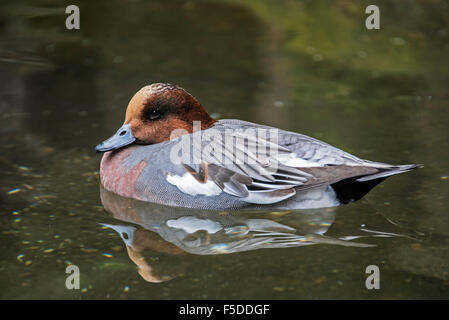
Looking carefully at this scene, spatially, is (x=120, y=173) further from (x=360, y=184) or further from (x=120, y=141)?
(x=360, y=184)

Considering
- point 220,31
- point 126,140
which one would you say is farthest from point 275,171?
point 220,31

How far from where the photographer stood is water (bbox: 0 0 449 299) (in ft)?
17.5

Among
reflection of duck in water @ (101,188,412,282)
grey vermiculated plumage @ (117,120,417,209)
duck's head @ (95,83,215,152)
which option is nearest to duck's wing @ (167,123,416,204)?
grey vermiculated plumage @ (117,120,417,209)

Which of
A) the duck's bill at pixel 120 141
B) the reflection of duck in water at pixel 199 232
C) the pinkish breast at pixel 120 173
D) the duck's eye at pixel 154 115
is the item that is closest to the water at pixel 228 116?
the reflection of duck in water at pixel 199 232

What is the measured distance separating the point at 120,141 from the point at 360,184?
7.42ft

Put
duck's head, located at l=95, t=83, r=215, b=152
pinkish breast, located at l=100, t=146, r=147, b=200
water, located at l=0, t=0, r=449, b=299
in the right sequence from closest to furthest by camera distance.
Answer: water, located at l=0, t=0, r=449, b=299
pinkish breast, located at l=100, t=146, r=147, b=200
duck's head, located at l=95, t=83, r=215, b=152

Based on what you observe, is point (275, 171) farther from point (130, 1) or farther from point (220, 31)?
point (130, 1)

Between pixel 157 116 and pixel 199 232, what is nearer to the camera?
pixel 199 232

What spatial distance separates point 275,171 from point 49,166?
8.18 ft

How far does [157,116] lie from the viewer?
6742 mm

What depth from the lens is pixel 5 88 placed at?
9.67m

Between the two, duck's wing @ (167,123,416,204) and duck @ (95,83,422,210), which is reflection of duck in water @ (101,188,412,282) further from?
duck's wing @ (167,123,416,204)

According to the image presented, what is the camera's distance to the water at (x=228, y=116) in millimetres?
5324

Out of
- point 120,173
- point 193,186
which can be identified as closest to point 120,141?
point 120,173
